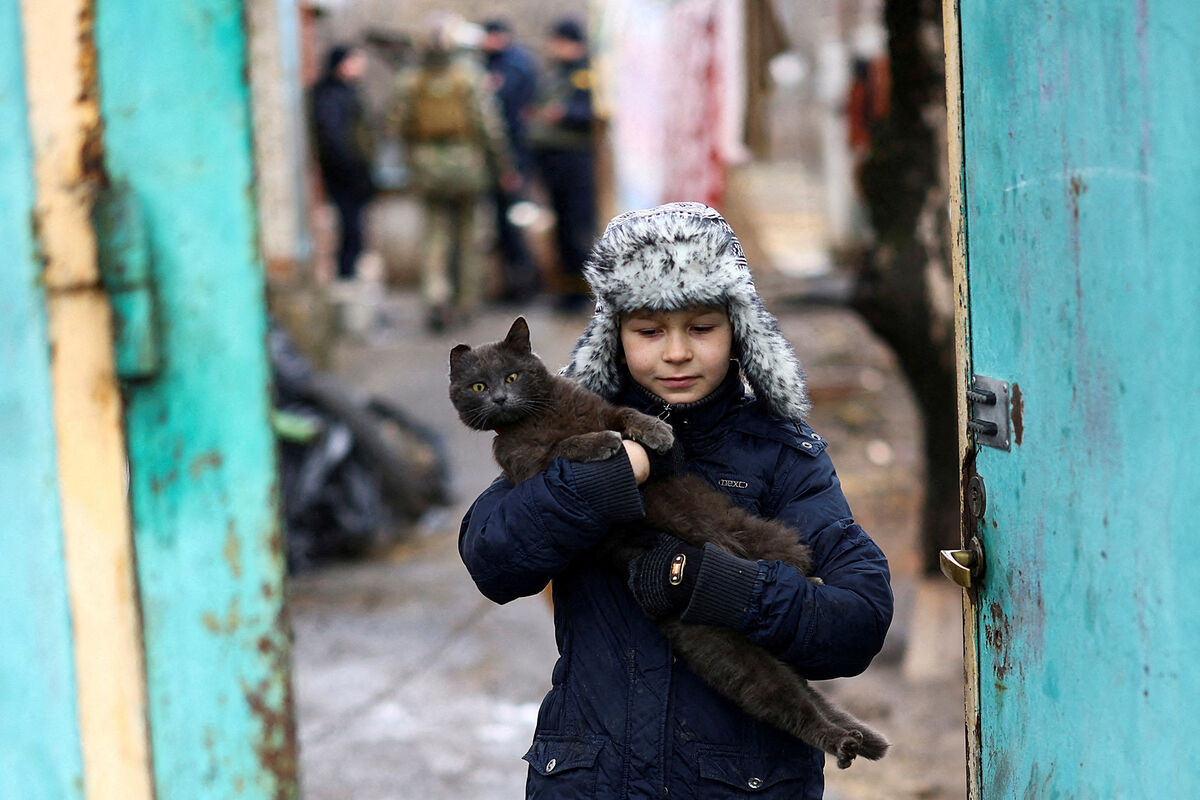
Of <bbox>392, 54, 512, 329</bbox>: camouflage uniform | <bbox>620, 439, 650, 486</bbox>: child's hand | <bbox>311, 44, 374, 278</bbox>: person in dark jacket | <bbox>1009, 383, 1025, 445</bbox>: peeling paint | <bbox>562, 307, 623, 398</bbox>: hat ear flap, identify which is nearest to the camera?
<bbox>1009, 383, 1025, 445</bbox>: peeling paint

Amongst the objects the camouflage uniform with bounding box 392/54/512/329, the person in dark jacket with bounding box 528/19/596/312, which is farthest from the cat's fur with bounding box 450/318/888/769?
the person in dark jacket with bounding box 528/19/596/312

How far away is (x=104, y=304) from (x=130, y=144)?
23 cm

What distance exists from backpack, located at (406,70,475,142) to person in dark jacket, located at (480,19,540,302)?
0.99m

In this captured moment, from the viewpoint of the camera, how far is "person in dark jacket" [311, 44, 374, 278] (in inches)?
432

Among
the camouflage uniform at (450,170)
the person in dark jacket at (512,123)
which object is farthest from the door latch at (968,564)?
the person in dark jacket at (512,123)

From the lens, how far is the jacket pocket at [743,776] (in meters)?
1.96

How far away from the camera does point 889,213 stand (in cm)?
539

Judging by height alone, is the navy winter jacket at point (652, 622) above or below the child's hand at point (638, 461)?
below

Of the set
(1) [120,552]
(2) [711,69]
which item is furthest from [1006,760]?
(2) [711,69]

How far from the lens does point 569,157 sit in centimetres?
1202

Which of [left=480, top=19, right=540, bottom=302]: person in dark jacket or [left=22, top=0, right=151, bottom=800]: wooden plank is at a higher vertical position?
[left=480, top=19, right=540, bottom=302]: person in dark jacket

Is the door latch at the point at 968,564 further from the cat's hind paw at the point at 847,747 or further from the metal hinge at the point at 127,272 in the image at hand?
the metal hinge at the point at 127,272

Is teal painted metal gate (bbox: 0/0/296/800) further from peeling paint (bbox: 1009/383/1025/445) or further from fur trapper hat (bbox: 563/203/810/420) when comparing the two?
peeling paint (bbox: 1009/383/1025/445)

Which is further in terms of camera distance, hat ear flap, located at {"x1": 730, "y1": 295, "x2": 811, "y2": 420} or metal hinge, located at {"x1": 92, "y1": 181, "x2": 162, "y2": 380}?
hat ear flap, located at {"x1": 730, "y1": 295, "x2": 811, "y2": 420}
